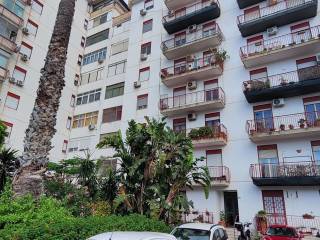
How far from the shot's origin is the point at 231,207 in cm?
2067

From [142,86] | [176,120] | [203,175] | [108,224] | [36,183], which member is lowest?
[108,224]

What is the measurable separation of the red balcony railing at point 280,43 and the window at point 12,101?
20590mm

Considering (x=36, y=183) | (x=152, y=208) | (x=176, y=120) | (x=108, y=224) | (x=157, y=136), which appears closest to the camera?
(x=108, y=224)

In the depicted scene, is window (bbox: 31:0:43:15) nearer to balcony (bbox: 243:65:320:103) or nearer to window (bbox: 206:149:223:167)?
balcony (bbox: 243:65:320:103)

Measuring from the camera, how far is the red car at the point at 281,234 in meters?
13.7

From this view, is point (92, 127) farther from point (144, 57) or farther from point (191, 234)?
→ point (191, 234)

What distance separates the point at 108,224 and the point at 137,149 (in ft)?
19.6

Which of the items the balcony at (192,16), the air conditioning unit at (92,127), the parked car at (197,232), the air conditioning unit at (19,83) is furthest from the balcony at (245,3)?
the air conditioning unit at (19,83)

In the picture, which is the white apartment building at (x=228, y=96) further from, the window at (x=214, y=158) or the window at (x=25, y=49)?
the window at (x=25, y=49)

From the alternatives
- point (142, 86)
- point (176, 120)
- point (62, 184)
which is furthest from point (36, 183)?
point (142, 86)

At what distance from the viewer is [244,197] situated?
19312 millimetres

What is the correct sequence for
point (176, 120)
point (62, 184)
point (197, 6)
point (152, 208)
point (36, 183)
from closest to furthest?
1. point (36, 183)
2. point (152, 208)
3. point (62, 184)
4. point (176, 120)
5. point (197, 6)

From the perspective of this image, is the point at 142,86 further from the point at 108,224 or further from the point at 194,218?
the point at 108,224

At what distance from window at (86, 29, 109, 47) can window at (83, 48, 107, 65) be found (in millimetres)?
1661
